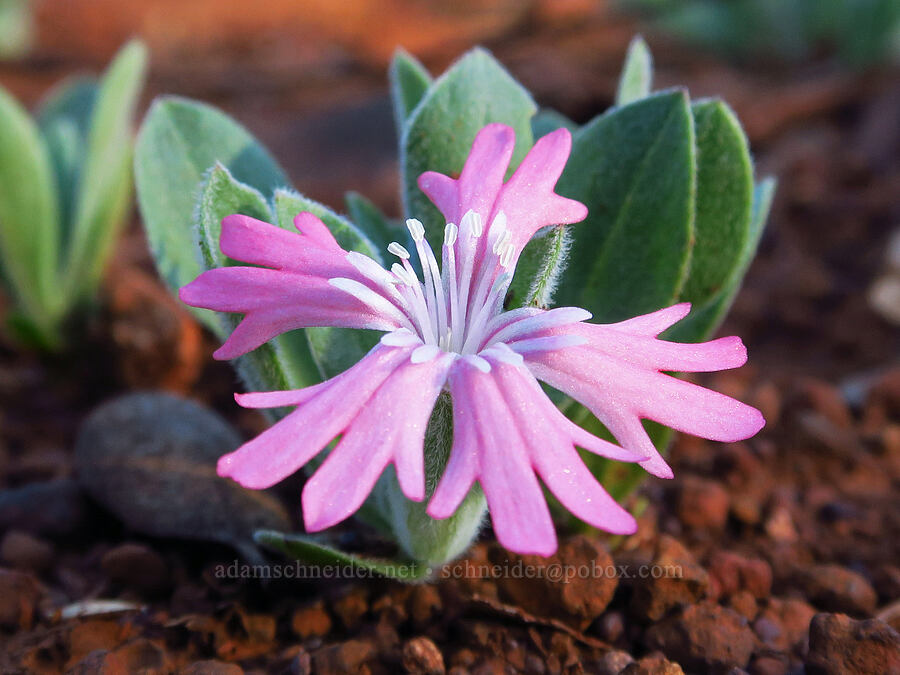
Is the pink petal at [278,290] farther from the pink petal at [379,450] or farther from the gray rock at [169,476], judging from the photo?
the gray rock at [169,476]

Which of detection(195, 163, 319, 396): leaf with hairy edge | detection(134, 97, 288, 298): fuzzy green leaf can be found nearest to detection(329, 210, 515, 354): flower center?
detection(195, 163, 319, 396): leaf with hairy edge

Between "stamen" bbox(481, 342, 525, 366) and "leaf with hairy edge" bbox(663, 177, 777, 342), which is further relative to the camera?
"leaf with hairy edge" bbox(663, 177, 777, 342)

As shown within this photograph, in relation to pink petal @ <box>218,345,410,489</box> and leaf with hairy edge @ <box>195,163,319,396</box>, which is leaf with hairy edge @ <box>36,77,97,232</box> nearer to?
leaf with hairy edge @ <box>195,163,319,396</box>

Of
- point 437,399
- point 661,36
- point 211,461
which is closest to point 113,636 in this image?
point 211,461

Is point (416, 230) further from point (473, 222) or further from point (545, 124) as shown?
point (545, 124)

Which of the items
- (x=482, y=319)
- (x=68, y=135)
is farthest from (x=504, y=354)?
Result: (x=68, y=135)
